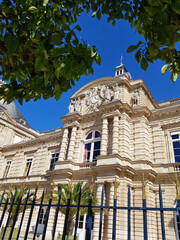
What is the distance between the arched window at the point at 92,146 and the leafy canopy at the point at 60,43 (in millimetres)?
12115

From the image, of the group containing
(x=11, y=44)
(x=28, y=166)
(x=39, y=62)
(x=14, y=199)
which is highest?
(x=28, y=166)

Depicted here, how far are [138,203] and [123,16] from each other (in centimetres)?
1144

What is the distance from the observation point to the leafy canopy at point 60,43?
229cm

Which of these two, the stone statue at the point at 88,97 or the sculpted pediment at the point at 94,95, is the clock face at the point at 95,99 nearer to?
the sculpted pediment at the point at 94,95

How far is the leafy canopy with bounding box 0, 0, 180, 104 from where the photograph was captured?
229 cm

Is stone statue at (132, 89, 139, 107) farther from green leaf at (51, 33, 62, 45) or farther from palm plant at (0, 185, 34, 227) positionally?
green leaf at (51, 33, 62, 45)

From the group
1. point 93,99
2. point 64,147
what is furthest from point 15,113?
point 64,147

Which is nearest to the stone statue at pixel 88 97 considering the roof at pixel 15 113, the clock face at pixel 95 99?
the clock face at pixel 95 99

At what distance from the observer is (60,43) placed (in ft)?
9.18

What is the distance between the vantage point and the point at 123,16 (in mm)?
4102

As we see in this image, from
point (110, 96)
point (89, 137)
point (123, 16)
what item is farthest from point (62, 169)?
point (123, 16)

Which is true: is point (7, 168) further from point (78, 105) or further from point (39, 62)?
point (39, 62)

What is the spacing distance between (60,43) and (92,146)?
13.7 m

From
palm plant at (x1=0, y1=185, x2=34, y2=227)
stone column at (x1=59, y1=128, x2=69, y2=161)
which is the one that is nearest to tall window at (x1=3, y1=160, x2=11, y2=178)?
palm plant at (x1=0, y1=185, x2=34, y2=227)
